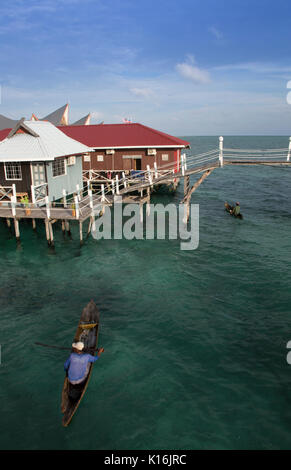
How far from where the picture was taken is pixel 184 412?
9.52m

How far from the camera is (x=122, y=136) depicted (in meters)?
35.2

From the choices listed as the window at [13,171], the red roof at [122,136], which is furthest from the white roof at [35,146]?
the red roof at [122,136]

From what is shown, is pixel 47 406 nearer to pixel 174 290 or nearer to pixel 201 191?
pixel 174 290

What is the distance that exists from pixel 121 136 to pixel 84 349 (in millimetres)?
27886

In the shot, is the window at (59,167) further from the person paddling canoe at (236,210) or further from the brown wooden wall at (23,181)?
the person paddling canoe at (236,210)

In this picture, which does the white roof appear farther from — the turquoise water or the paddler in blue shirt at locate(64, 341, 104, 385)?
the paddler in blue shirt at locate(64, 341, 104, 385)

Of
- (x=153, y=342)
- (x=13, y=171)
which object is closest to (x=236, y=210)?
(x=13, y=171)

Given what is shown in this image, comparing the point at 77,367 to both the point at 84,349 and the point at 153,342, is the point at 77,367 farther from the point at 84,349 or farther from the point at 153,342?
the point at 153,342

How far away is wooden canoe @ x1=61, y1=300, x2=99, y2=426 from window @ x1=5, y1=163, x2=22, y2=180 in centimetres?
1523

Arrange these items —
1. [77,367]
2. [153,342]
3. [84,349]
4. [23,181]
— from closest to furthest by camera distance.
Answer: [77,367], [84,349], [153,342], [23,181]

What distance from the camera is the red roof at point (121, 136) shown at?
33219mm

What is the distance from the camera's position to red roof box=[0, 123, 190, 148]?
109ft

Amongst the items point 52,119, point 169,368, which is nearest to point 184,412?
point 169,368

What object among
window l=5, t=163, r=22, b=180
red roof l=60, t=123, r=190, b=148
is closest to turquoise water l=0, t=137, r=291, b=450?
window l=5, t=163, r=22, b=180
